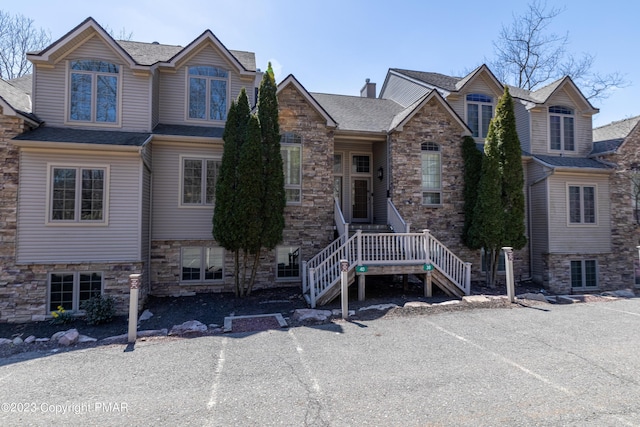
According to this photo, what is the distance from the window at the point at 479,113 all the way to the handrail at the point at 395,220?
16.1ft

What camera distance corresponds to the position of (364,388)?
169 inches

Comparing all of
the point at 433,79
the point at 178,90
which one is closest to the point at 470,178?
the point at 433,79

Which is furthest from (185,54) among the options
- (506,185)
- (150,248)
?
(506,185)

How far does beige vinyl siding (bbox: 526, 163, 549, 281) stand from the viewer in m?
12.1

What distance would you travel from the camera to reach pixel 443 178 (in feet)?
38.7

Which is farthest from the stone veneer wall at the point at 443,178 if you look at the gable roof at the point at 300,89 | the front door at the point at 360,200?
the gable roof at the point at 300,89

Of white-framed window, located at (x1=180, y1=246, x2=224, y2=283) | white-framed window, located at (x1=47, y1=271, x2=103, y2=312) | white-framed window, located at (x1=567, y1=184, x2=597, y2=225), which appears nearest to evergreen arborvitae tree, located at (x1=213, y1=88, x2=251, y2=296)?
white-framed window, located at (x1=180, y1=246, x2=224, y2=283)

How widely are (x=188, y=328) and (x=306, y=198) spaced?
17.5ft

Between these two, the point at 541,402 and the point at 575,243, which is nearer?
the point at 541,402

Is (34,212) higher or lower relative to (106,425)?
higher

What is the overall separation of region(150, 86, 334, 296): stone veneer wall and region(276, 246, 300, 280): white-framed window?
0.15 meters

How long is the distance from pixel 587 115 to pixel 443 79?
584 cm

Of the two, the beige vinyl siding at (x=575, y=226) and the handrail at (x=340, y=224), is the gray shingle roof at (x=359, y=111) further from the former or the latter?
the beige vinyl siding at (x=575, y=226)

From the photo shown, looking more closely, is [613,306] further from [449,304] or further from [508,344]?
[508,344]
